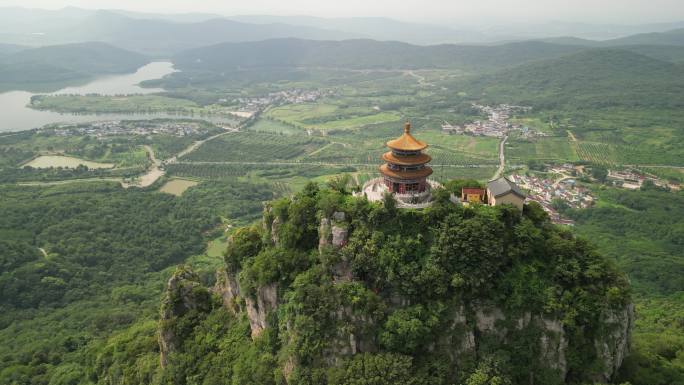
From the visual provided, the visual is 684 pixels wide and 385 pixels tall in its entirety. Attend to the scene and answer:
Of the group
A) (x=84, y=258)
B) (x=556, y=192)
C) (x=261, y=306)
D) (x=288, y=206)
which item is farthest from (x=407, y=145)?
(x=556, y=192)

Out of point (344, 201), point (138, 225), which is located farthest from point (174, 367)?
point (138, 225)

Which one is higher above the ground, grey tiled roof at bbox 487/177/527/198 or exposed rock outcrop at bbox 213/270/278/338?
grey tiled roof at bbox 487/177/527/198

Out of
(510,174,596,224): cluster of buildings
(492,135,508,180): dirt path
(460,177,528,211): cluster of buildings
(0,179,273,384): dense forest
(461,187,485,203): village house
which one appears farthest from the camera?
(492,135,508,180): dirt path

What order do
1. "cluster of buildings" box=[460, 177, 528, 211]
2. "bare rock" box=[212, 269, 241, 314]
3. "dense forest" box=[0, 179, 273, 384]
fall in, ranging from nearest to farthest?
"cluster of buildings" box=[460, 177, 528, 211]
"bare rock" box=[212, 269, 241, 314]
"dense forest" box=[0, 179, 273, 384]

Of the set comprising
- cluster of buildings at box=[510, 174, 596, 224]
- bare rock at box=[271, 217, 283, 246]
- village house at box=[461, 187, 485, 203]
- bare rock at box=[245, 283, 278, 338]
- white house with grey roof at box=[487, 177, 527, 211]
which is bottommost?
cluster of buildings at box=[510, 174, 596, 224]

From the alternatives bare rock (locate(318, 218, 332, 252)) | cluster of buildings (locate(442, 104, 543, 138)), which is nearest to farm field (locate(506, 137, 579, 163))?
cluster of buildings (locate(442, 104, 543, 138))

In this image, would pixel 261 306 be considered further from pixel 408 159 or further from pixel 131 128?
pixel 131 128

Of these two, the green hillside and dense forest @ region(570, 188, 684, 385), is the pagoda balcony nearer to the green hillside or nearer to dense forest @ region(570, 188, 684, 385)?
dense forest @ region(570, 188, 684, 385)
